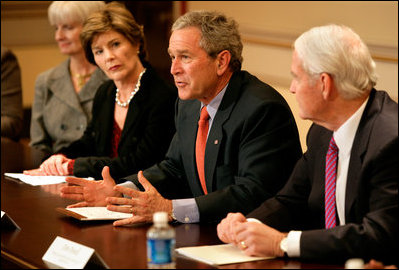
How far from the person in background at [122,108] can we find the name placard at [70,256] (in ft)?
4.55

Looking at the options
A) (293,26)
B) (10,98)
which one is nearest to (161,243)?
(10,98)

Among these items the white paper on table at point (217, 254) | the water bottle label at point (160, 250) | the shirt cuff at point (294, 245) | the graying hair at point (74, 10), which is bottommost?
the white paper on table at point (217, 254)

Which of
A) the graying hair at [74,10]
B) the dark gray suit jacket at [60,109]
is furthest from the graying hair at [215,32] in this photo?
the graying hair at [74,10]

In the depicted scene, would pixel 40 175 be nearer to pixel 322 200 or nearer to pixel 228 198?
pixel 228 198

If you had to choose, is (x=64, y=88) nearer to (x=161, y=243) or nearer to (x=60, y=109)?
(x=60, y=109)

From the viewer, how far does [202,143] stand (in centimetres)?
339

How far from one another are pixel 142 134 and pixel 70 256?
172cm

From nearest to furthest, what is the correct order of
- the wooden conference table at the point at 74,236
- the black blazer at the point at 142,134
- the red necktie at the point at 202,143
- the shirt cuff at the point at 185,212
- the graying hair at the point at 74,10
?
the wooden conference table at the point at 74,236 < the shirt cuff at the point at 185,212 < the red necktie at the point at 202,143 < the black blazer at the point at 142,134 < the graying hair at the point at 74,10

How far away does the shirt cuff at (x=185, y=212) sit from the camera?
117 inches

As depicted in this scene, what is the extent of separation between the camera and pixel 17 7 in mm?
7895

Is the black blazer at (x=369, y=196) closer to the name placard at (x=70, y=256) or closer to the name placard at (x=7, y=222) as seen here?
the name placard at (x=70, y=256)

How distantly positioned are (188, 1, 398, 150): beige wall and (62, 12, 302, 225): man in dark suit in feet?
7.47

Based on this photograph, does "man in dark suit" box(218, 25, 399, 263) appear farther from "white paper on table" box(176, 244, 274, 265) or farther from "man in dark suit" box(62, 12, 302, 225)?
"man in dark suit" box(62, 12, 302, 225)

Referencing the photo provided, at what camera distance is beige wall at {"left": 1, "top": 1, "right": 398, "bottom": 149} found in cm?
599
